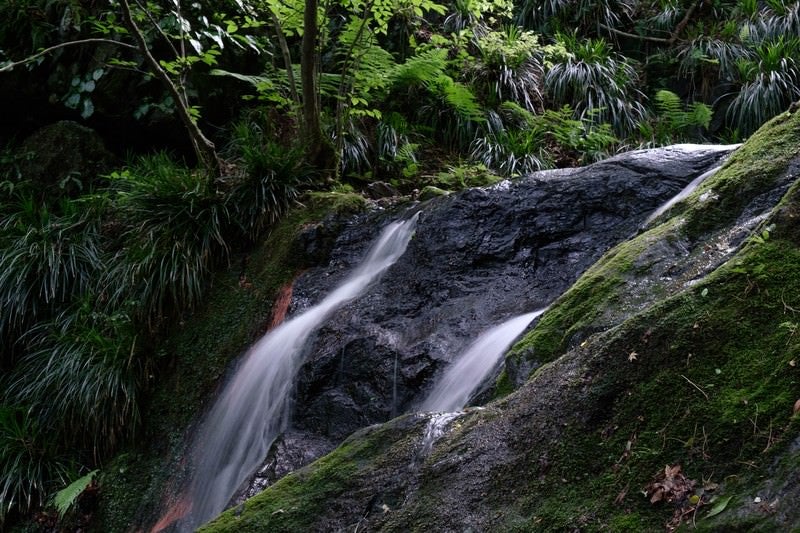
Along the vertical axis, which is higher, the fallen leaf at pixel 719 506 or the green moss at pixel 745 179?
the fallen leaf at pixel 719 506

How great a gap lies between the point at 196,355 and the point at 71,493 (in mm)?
1350

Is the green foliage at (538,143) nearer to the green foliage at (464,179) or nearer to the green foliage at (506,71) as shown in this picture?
the green foliage at (506,71)

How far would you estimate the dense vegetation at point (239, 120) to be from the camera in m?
6.73

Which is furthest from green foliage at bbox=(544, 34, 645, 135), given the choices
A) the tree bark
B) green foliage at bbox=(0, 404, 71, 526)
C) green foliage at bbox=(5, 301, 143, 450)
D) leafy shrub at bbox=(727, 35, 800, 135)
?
green foliage at bbox=(0, 404, 71, 526)

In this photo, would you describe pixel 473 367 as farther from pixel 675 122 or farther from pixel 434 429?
pixel 675 122

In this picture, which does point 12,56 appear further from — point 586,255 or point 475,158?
point 586,255

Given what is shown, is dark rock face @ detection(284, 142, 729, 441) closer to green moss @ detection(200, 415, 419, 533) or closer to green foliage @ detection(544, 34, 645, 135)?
green moss @ detection(200, 415, 419, 533)

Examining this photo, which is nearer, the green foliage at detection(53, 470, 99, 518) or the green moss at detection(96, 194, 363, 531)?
the green foliage at detection(53, 470, 99, 518)

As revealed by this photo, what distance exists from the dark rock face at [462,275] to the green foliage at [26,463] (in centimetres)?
233

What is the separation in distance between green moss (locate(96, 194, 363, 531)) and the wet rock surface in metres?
0.41

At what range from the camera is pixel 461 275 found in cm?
574

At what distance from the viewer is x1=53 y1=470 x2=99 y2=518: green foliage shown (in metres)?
5.49

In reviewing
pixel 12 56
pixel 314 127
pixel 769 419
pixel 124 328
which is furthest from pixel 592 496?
pixel 12 56

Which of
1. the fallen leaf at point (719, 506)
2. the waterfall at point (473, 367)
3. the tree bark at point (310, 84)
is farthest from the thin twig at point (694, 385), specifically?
the tree bark at point (310, 84)
